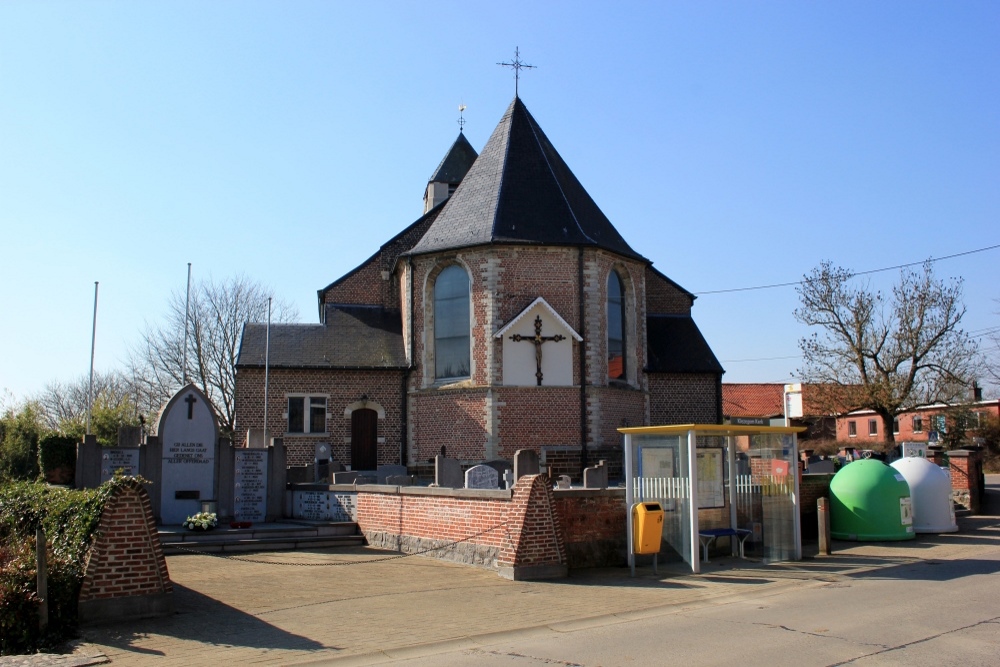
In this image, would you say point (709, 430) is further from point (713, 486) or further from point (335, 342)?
point (335, 342)

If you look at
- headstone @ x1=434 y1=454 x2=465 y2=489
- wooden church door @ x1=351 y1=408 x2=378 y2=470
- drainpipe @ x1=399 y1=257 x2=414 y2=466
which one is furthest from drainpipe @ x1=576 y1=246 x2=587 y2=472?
wooden church door @ x1=351 y1=408 x2=378 y2=470

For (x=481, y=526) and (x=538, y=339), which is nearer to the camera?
(x=481, y=526)

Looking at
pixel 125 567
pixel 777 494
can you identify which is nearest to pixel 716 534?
pixel 777 494

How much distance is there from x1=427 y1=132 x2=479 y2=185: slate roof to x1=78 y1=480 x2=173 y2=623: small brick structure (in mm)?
33566

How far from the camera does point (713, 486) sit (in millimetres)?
15977

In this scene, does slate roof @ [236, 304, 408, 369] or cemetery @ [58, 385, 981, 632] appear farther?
slate roof @ [236, 304, 408, 369]

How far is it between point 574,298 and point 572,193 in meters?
4.43

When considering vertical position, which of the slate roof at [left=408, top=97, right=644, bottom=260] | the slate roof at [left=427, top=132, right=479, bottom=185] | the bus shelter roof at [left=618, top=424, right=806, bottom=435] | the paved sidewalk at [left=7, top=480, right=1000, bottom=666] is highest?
the slate roof at [left=427, top=132, right=479, bottom=185]

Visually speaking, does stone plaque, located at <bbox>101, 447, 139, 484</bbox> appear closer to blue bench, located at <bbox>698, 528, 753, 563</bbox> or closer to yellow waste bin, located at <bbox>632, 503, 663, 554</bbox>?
yellow waste bin, located at <bbox>632, 503, 663, 554</bbox>

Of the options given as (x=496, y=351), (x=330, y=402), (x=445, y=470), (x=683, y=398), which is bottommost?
(x=445, y=470)

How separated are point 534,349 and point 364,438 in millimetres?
6489

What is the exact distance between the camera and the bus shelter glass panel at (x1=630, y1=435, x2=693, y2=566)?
46.9 ft

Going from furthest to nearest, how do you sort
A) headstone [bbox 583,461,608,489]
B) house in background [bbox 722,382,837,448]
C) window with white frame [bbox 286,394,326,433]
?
house in background [bbox 722,382,837,448]
window with white frame [bbox 286,394,326,433]
headstone [bbox 583,461,608,489]

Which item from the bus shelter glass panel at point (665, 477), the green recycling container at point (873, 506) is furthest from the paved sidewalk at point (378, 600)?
the green recycling container at point (873, 506)
